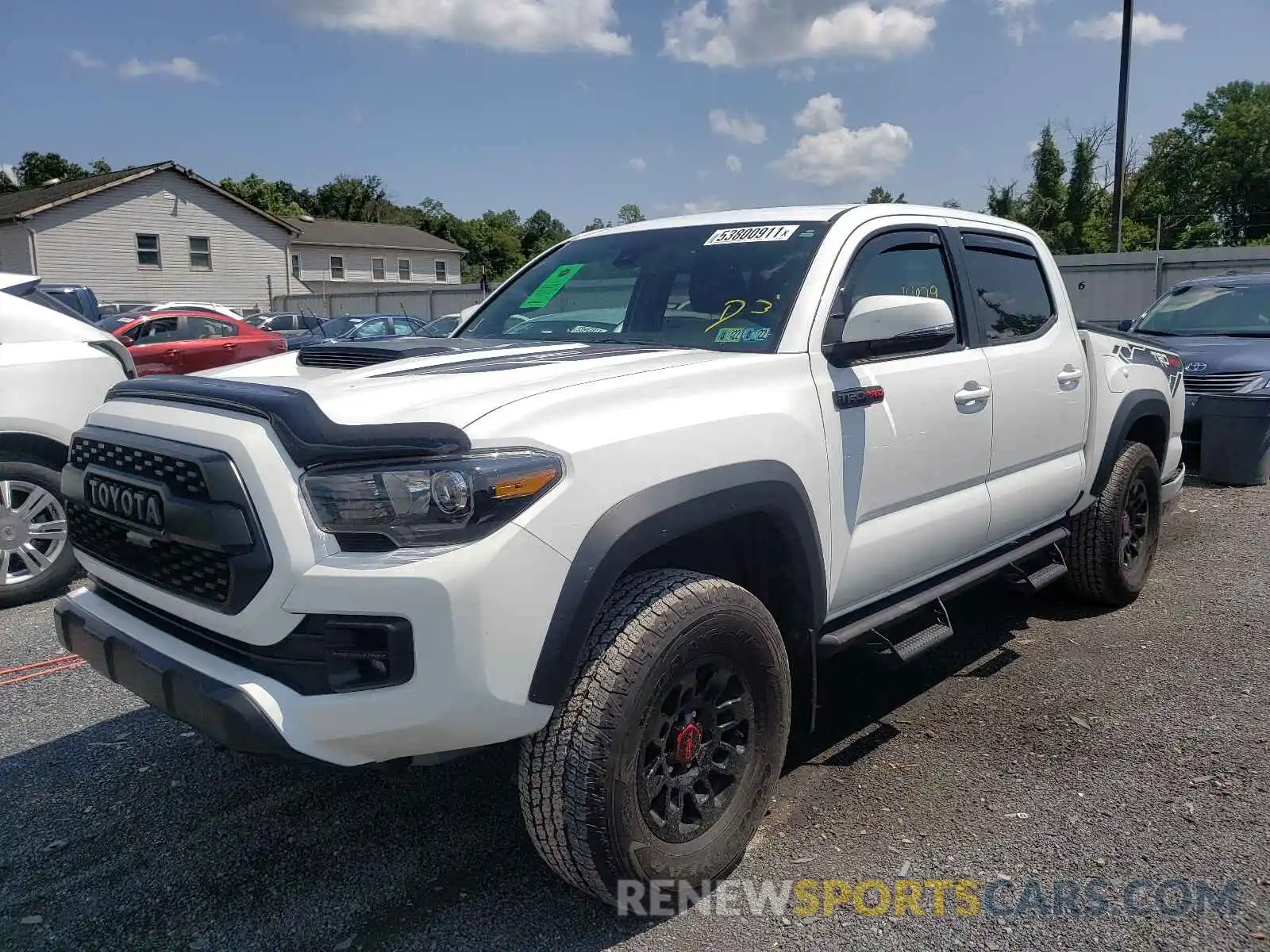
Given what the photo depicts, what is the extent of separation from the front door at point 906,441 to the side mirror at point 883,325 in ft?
0.18

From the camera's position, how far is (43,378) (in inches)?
213

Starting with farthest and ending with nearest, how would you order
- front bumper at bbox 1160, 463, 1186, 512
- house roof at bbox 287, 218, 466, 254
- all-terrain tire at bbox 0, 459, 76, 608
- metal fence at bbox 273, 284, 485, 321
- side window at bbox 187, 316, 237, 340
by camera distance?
house roof at bbox 287, 218, 466, 254 < metal fence at bbox 273, 284, 485, 321 < side window at bbox 187, 316, 237, 340 < front bumper at bbox 1160, 463, 1186, 512 < all-terrain tire at bbox 0, 459, 76, 608

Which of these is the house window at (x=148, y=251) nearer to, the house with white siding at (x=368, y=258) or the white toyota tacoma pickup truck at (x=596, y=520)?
the house with white siding at (x=368, y=258)

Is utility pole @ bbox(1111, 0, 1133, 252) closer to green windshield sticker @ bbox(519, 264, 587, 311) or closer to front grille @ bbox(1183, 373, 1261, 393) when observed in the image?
front grille @ bbox(1183, 373, 1261, 393)

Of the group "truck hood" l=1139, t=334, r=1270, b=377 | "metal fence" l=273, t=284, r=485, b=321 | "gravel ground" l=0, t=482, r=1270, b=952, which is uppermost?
"metal fence" l=273, t=284, r=485, b=321

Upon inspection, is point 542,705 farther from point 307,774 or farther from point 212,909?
point 307,774

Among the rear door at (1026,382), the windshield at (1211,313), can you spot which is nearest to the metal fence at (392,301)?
the windshield at (1211,313)

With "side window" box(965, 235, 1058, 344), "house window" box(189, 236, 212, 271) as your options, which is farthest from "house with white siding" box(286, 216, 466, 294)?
"side window" box(965, 235, 1058, 344)

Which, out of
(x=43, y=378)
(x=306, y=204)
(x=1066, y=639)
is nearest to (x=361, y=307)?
(x=43, y=378)

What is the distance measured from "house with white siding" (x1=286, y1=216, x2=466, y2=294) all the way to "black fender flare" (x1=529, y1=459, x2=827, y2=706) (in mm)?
45331

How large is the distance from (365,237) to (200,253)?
46.0 feet

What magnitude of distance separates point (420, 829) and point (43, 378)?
12.4 feet

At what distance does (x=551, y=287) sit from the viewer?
4.07m

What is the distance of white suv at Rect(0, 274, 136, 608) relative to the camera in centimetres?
528
